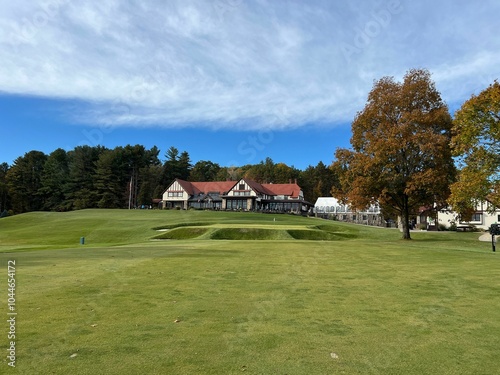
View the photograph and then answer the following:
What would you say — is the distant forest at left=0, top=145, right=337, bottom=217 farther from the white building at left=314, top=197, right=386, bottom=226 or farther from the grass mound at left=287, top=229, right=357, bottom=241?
the grass mound at left=287, top=229, right=357, bottom=241

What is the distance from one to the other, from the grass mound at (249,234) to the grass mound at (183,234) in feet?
6.96

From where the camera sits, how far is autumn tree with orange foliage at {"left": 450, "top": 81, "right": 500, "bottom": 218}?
2564 cm

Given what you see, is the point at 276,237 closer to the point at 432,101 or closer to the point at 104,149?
the point at 432,101

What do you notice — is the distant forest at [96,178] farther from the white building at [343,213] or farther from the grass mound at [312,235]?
the grass mound at [312,235]

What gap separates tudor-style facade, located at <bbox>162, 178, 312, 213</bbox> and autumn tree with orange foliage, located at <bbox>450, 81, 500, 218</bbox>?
237 feet

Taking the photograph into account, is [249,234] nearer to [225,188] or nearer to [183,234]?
[183,234]

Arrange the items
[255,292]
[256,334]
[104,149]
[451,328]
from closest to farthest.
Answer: [256,334]
[451,328]
[255,292]
[104,149]

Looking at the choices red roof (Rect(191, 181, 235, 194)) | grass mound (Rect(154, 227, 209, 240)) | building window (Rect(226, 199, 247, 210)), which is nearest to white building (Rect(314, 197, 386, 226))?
building window (Rect(226, 199, 247, 210))

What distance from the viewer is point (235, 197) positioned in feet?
326

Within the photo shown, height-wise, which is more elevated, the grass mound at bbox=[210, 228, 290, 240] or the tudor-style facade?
the tudor-style facade

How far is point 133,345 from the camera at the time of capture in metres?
5.05

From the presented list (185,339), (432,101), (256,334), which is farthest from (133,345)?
(432,101)

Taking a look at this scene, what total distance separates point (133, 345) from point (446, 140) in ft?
98.6

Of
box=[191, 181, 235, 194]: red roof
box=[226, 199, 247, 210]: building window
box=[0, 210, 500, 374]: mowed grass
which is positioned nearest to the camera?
box=[0, 210, 500, 374]: mowed grass
